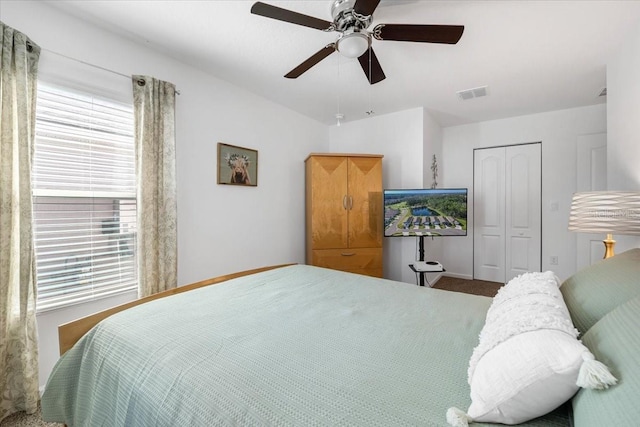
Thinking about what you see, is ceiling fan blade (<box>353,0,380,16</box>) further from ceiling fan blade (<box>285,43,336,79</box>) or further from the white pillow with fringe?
the white pillow with fringe

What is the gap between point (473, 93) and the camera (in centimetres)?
308

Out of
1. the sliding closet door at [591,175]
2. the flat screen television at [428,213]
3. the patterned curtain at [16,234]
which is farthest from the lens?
the sliding closet door at [591,175]

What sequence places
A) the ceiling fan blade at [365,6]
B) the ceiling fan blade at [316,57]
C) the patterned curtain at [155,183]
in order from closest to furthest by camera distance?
the ceiling fan blade at [365,6] → the ceiling fan blade at [316,57] → the patterned curtain at [155,183]

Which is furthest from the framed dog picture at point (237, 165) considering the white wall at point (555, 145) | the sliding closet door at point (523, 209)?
the sliding closet door at point (523, 209)

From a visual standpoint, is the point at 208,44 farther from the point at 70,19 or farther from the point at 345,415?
the point at 345,415

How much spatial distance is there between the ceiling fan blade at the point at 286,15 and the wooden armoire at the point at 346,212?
187 centimetres

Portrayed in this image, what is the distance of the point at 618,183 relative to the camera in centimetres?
220

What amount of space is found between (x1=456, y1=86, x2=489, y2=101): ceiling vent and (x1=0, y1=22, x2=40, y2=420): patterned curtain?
365 centimetres

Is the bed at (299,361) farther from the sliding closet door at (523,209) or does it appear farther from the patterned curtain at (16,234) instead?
the sliding closet door at (523,209)

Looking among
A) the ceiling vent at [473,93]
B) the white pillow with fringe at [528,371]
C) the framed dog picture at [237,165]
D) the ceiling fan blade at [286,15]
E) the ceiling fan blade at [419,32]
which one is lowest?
the white pillow with fringe at [528,371]

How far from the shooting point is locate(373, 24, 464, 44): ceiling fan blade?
5.05ft

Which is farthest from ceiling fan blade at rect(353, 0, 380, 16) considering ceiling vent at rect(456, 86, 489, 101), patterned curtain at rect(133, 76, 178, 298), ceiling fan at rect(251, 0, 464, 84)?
Result: ceiling vent at rect(456, 86, 489, 101)

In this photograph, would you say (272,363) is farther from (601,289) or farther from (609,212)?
(609,212)

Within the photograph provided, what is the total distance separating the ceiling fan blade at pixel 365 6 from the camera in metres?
1.38
